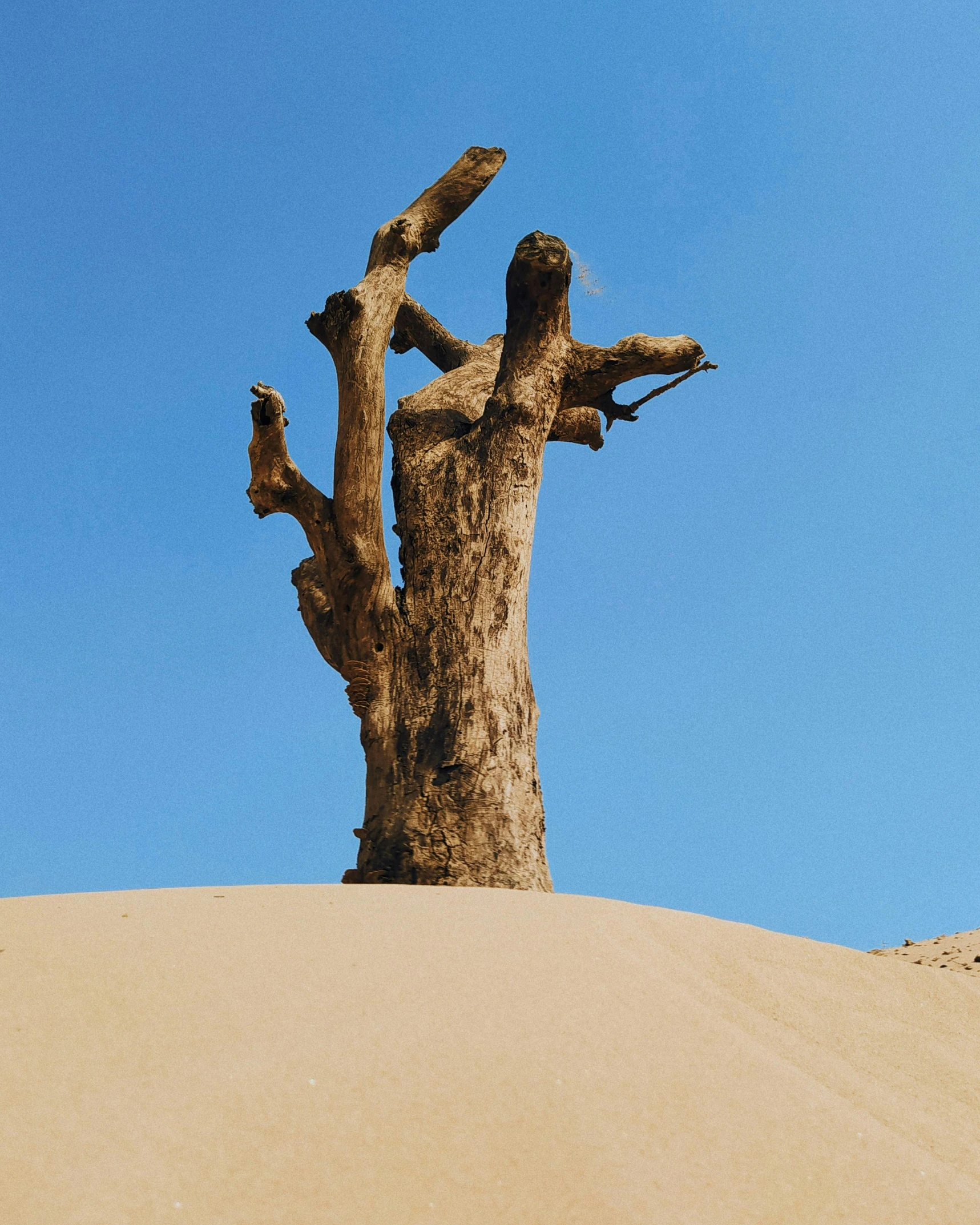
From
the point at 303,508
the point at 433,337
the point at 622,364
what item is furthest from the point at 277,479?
the point at 433,337

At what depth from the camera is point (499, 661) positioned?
13.1ft

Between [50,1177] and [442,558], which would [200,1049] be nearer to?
[50,1177]

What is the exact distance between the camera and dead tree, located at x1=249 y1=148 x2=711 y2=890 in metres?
3.67

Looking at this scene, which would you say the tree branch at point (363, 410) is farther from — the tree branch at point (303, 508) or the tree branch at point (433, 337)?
the tree branch at point (433, 337)

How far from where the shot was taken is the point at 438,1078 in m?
1.58

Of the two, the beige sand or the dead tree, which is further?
the dead tree

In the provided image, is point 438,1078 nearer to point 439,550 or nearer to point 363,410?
point 439,550

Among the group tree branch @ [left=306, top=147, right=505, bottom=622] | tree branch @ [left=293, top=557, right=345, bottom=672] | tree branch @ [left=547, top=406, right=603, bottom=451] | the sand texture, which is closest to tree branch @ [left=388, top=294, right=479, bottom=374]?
tree branch @ [left=547, top=406, right=603, bottom=451]

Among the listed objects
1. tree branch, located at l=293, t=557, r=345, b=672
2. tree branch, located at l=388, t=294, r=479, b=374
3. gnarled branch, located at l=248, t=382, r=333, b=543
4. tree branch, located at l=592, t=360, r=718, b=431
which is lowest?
tree branch, located at l=293, t=557, r=345, b=672

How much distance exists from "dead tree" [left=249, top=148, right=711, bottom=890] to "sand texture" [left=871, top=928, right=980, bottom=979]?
176 cm

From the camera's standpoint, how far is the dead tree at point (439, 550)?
367 centimetres

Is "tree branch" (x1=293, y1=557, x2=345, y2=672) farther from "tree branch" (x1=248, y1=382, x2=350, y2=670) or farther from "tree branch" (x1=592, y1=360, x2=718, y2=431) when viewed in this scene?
"tree branch" (x1=592, y1=360, x2=718, y2=431)

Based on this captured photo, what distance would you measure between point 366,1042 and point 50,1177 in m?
0.52

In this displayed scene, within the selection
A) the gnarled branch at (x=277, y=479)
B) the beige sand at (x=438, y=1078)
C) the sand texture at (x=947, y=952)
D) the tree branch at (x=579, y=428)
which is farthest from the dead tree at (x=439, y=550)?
the sand texture at (x=947, y=952)
